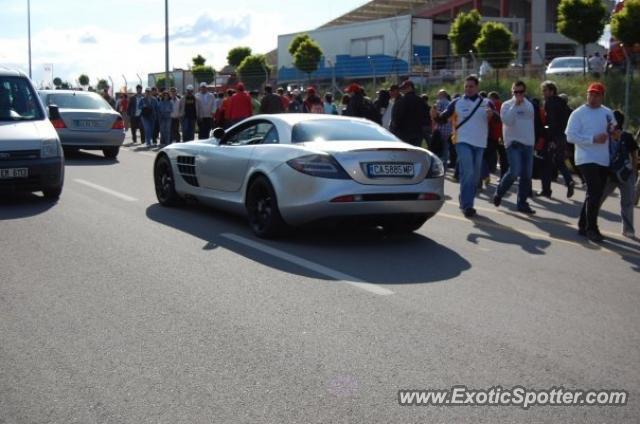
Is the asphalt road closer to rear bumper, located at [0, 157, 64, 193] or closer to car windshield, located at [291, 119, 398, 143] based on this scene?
car windshield, located at [291, 119, 398, 143]

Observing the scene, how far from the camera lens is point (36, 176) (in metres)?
11.3

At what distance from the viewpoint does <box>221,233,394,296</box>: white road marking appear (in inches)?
262

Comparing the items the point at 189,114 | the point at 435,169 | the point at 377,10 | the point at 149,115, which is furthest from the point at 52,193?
the point at 377,10

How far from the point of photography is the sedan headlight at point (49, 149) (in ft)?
37.5

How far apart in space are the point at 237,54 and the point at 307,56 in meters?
26.8

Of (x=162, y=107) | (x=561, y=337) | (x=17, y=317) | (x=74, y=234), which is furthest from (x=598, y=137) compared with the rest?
(x=162, y=107)

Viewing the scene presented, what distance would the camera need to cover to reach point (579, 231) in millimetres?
9742

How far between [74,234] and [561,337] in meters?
5.49

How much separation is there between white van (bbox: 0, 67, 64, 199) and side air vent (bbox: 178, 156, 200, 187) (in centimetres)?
193

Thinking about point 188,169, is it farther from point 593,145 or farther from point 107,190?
point 593,145

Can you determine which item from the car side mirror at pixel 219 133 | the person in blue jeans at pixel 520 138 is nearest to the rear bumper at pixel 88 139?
the car side mirror at pixel 219 133

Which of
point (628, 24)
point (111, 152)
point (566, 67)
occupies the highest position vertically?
point (628, 24)

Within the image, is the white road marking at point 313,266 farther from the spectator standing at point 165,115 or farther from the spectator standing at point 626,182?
the spectator standing at point 165,115

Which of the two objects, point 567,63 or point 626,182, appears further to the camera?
point 567,63
